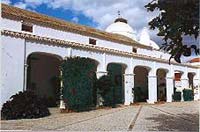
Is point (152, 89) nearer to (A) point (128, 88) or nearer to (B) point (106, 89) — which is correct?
(A) point (128, 88)

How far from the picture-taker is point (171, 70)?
3131 cm

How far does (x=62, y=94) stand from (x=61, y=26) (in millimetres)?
5764

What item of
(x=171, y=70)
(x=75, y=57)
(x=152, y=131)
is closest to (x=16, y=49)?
(x=75, y=57)

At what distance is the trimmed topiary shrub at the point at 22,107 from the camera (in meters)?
15.0

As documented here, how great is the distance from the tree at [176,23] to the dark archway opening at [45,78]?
50.4ft

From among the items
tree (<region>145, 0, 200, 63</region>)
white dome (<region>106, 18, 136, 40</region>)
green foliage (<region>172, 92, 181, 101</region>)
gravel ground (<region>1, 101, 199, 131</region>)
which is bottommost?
gravel ground (<region>1, 101, 199, 131</region>)

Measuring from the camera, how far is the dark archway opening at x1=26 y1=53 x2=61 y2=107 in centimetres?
2311

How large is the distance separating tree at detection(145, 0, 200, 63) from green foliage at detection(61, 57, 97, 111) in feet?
34.8

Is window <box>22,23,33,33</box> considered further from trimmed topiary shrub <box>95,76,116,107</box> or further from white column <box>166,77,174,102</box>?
white column <box>166,77,174,102</box>

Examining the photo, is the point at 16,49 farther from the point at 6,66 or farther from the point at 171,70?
the point at 171,70

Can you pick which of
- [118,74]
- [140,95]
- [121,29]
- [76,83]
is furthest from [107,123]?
[121,29]

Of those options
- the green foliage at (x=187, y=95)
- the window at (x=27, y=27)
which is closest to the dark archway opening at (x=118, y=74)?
the window at (x=27, y=27)

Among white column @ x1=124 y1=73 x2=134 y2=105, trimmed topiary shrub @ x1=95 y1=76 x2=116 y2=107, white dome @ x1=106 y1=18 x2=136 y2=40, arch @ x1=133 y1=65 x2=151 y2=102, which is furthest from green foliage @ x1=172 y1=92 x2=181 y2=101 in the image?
trimmed topiary shrub @ x1=95 y1=76 x2=116 y2=107

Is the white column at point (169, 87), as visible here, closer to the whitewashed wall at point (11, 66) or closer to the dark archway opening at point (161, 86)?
the dark archway opening at point (161, 86)
